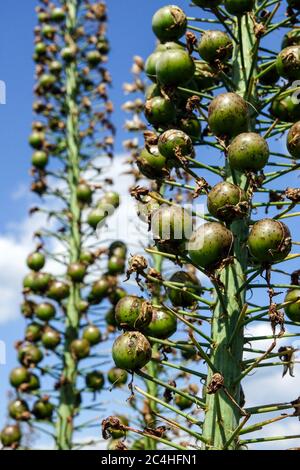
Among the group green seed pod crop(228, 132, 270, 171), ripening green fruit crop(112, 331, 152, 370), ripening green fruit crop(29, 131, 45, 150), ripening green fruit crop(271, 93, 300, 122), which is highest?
ripening green fruit crop(29, 131, 45, 150)

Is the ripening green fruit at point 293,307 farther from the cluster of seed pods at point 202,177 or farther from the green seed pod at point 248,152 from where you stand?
the green seed pod at point 248,152

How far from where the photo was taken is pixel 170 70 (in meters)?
4.35

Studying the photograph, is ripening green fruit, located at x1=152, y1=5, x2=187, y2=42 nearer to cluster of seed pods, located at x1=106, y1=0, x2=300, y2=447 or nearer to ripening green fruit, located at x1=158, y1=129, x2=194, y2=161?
cluster of seed pods, located at x1=106, y1=0, x2=300, y2=447

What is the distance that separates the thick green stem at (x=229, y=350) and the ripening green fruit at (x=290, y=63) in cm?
76

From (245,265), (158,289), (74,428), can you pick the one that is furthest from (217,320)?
(74,428)

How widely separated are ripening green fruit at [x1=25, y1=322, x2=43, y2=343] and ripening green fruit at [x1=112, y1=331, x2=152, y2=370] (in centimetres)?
702

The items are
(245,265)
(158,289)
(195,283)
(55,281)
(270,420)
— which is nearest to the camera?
(270,420)

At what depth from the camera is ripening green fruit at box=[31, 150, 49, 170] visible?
11.9 m

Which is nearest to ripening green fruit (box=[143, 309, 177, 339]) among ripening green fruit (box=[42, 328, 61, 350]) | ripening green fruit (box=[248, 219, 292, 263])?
ripening green fruit (box=[248, 219, 292, 263])

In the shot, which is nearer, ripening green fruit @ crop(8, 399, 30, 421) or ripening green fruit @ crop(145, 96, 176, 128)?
ripening green fruit @ crop(145, 96, 176, 128)

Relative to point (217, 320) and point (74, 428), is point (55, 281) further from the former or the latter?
point (217, 320)

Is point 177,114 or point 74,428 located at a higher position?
point 177,114

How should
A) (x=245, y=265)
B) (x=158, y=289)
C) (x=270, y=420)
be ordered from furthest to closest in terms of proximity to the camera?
1. (x=158, y=289)
2. (x=245, y=265)
3. (x=270, y=420)
